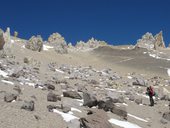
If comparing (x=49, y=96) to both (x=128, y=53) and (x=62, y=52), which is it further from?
(x=128, y=53)

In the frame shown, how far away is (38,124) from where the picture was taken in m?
15.6

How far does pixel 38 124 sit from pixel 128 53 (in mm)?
93592

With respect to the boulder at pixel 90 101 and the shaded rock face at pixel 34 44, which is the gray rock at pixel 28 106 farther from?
the shaded rock face at pixel 34 44

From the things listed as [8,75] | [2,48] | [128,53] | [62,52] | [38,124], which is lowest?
[38,124]

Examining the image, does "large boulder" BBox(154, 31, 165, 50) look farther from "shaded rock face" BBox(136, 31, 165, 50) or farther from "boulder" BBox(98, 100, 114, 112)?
"boulder" BBox(98, 100, 114, 112)

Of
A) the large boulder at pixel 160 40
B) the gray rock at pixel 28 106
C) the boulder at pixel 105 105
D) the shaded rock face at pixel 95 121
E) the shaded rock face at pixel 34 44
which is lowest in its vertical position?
the shaded rock face at pixel 95 121

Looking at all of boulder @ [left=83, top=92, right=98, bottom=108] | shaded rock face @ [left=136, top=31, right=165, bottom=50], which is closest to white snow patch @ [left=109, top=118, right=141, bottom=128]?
boulder @ [left=83, top=92, right=98, bottom=108]

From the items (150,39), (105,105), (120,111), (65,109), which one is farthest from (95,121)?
(150,39)

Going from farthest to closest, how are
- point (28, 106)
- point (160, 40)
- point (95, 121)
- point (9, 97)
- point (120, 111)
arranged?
point (160, 40) → point (120, 111) → point (9, 97) → point (28, 106) → point (95, 121)

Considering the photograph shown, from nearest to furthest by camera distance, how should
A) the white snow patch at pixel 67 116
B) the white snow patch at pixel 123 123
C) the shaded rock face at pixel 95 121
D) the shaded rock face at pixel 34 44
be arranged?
the shaded rock face at pixel 95 121
the white snow patch at pixel 67 116
the white snow patch at pixel 123 123
the shaded rock face at pixel 34 44

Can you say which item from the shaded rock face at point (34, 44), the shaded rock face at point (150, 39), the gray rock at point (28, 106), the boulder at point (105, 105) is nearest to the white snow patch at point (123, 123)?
the boulder at point (105, 105)

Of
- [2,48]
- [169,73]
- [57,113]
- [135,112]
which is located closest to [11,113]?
[57,113]

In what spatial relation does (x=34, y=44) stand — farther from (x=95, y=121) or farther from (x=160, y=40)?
(x=160, y=40)

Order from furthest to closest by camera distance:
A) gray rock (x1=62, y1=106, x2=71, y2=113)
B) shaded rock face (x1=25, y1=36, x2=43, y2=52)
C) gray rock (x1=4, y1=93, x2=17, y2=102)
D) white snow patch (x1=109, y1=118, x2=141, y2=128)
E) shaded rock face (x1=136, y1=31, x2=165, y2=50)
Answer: shaded rock face (x1=136, y1=31, x2=165, y2=50) < shaded rock face (x1=25, y1=36, x2=43, y2=52) < white snow patch (x1=109, y1=118, x2=141, y2=128) < gray rock (x1=62, y1=106, x2=71, y2=113) < gray rock (x1=4, y1=93, x2=17, y2=102)
